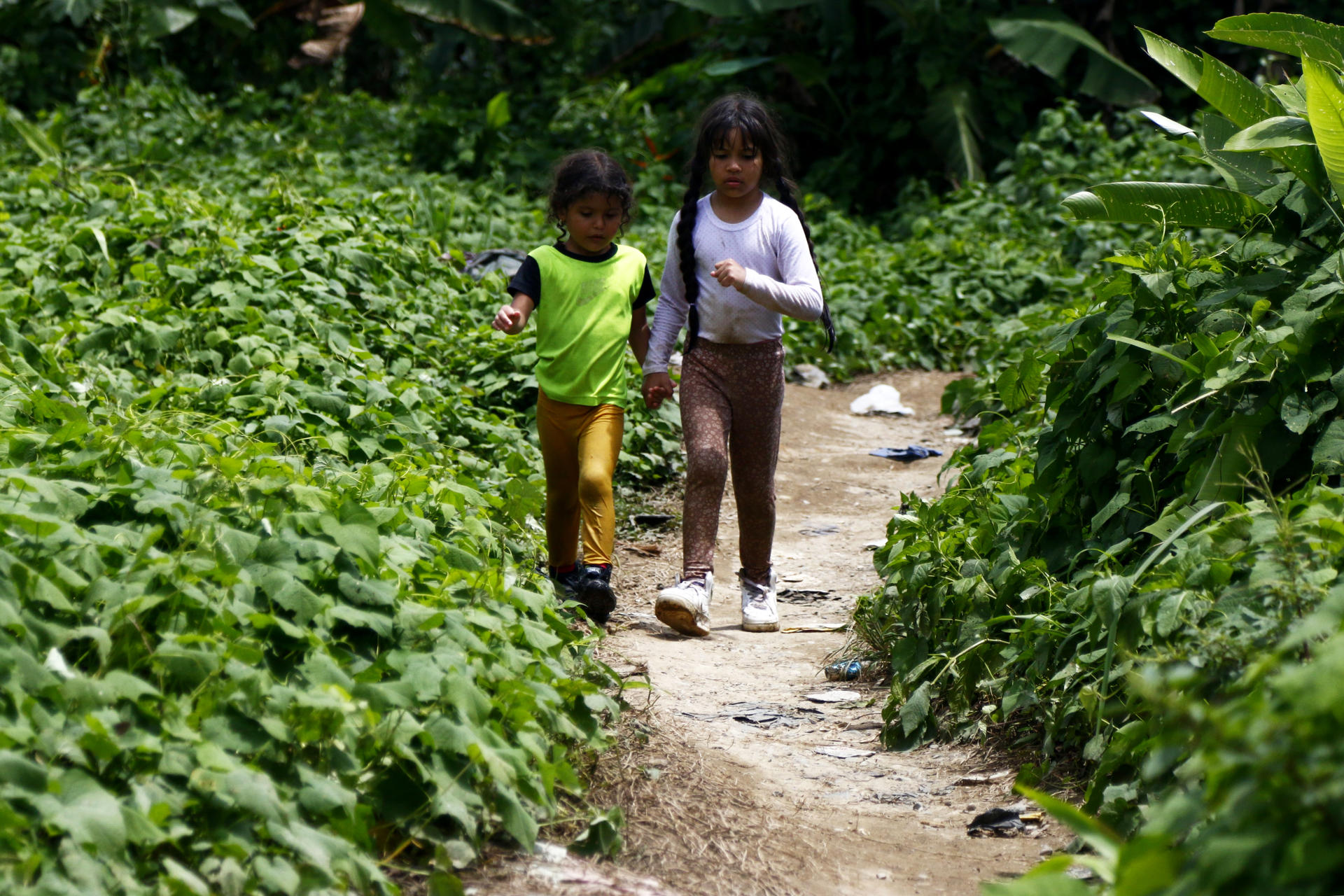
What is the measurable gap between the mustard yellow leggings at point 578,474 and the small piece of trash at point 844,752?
1035mm

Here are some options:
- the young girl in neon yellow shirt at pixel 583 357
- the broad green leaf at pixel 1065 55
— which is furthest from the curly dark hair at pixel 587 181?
the broad green leaf at pixel 1065 55

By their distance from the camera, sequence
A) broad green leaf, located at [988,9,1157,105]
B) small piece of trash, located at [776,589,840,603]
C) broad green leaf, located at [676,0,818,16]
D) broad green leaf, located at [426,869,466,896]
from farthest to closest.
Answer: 1. broad green leaf, located at [676,0,818,16]
2. broad green leaf, located at [988,9,1157,105]
3. small piece of trash, located at [776,589,840,603]
4. broad green leaf, located at [426,869,466,896]

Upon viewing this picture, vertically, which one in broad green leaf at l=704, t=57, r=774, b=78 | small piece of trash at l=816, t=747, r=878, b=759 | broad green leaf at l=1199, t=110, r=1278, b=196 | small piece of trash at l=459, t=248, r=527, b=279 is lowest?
small piece of trash at l=816, t=747, r=878, b=759

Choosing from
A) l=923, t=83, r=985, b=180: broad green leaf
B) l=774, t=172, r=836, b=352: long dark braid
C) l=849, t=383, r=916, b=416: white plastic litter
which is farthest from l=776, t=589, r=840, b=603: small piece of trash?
l=923, t=83, r=985, b=180: broad green leaf

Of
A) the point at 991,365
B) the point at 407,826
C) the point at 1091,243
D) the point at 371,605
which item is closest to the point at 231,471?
the point at 371,605

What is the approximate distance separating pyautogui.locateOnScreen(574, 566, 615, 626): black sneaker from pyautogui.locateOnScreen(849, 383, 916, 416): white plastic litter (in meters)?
3.69

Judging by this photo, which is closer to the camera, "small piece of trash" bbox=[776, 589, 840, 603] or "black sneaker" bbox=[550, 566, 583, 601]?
"black sneaker" bbox=[550, 566, 583, 601]

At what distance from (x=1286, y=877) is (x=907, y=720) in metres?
1.93

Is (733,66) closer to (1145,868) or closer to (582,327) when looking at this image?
(582,327)

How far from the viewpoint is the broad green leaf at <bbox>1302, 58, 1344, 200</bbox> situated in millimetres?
3113

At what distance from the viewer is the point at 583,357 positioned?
13.6ft

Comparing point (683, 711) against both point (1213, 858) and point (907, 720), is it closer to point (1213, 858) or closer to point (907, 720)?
point (907, 720)

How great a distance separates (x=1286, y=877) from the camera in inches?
57.9

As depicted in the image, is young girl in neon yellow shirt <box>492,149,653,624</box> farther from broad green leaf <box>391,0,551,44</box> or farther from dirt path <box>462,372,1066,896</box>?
broad green leaf <box>391,0,551,44</box>
